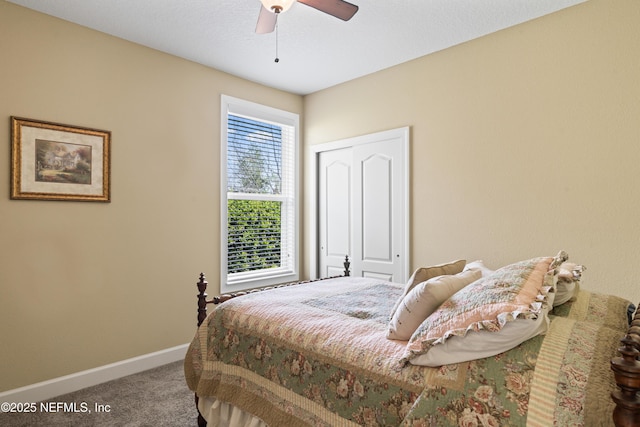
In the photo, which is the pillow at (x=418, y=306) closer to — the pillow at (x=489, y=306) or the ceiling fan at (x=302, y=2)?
the pillow at (x=489, y=306)

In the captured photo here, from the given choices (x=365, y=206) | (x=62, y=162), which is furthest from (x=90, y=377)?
(x=365, y=206)

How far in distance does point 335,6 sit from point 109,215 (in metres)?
2.34

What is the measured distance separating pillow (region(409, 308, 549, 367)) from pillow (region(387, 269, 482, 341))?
0.21 m

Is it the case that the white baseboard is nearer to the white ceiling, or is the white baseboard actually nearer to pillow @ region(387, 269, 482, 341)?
pillow @ region(387, 269, 482, 341)

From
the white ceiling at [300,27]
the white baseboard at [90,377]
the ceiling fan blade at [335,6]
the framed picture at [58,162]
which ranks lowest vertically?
the white baseboard at [90,377]

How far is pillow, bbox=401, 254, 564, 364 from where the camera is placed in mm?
1250

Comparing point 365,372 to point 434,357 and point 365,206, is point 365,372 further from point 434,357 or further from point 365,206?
point 365,206

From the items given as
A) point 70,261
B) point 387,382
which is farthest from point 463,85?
point 70,261

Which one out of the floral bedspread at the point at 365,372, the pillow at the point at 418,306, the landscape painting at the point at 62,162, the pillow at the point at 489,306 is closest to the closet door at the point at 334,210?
the floral bedspread at the point at 365,372

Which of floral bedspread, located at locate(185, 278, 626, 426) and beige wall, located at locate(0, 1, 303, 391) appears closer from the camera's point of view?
floral bedspread, located at locate(185, 278, 626, 426)

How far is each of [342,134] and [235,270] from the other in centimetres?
187

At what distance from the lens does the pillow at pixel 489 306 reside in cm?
125

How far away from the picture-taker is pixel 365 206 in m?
3.99

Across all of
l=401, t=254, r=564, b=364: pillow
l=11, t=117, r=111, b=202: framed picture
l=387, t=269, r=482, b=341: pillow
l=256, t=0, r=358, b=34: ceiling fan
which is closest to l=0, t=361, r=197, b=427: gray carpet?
l=11, t=117, r=111, b=202: framed picture
